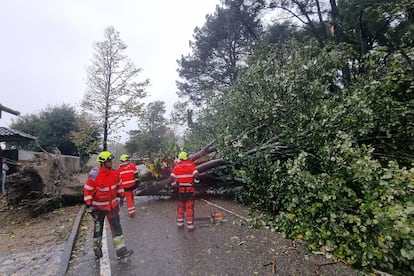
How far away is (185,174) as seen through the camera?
185 inches

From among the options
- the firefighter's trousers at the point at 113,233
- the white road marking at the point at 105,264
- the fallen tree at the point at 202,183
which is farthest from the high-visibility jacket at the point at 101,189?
the fallen tree at the point at 202,183

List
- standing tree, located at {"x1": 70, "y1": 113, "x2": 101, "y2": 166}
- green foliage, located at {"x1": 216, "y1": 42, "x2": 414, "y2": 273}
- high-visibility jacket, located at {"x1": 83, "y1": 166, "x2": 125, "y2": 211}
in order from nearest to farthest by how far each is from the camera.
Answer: green foliage, located at {"x1": 216, "y1": 42, "x2": 414, "y2": 273} < high-visibility jacket, located at {"x1": 83, "y1": 166, "x2": 125, "y2": 211} < standing tree, located at {"x1": 70, "y1": 113, "x2": 101, "y2": 166}

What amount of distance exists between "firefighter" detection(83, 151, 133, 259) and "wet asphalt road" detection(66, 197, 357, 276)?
241 millimetres

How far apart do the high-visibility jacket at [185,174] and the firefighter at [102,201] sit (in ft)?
4.55

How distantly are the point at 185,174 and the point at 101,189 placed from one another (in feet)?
5.53

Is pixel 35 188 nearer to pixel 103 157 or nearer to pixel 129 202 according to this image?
pixel 129 202

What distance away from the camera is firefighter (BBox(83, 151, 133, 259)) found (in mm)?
3445

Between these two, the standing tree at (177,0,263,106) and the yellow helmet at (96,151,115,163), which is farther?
the standing tree at (177,0,263,106)

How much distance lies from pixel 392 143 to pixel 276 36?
35.3 feet

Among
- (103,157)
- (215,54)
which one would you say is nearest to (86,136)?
(215,54)

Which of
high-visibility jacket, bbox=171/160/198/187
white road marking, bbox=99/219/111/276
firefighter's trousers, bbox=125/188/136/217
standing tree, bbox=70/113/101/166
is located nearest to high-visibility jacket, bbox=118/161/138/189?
firefighter's trousers, bbox=125/188/136/217

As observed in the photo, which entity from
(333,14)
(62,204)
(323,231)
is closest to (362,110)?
(323,231)

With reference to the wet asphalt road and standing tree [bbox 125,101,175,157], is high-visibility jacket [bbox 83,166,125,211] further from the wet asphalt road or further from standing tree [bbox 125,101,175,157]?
standing tree [bbox 125,101,175,157]

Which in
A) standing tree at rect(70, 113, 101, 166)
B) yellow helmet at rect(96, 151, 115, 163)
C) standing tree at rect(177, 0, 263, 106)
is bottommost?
yellow helmet at rect(96, 151, 115, 163)
